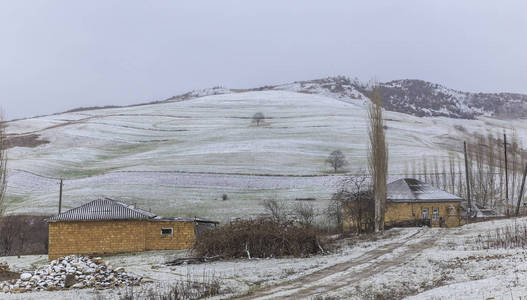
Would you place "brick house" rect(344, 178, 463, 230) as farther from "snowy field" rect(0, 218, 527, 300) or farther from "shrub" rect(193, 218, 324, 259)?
"shrub" rect(193, 218, 324, 259)

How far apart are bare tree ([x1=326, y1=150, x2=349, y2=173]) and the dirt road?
4014 cm

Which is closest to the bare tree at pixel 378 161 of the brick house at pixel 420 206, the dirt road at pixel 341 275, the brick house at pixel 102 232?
the brick house at pixel 420 206

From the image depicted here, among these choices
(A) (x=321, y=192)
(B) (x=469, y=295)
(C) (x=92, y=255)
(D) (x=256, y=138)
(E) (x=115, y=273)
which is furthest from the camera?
(D) (x=256, y=138)

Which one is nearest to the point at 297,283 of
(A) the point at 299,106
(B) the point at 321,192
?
(B) the point at 321,192

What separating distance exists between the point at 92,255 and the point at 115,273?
1302 cm

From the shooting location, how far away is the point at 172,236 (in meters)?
33.3

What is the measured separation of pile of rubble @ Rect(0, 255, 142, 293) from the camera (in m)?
18.0

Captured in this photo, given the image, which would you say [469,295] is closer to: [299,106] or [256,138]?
[256,138]

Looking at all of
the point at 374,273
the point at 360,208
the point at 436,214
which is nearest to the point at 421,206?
the point at 436,214

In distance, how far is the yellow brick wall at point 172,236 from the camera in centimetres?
3309

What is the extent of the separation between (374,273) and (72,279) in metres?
10.1

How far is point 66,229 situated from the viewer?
32.1 meters

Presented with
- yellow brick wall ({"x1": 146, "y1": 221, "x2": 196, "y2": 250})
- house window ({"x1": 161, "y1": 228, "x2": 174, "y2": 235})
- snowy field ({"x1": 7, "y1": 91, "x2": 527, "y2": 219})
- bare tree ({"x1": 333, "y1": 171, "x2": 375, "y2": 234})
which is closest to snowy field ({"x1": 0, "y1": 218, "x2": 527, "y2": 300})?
yellow brick wall ({"x1": 146, "y1": 221, "x2": 196, "y2": 250})

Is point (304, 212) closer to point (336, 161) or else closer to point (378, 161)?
point (378, 161)
